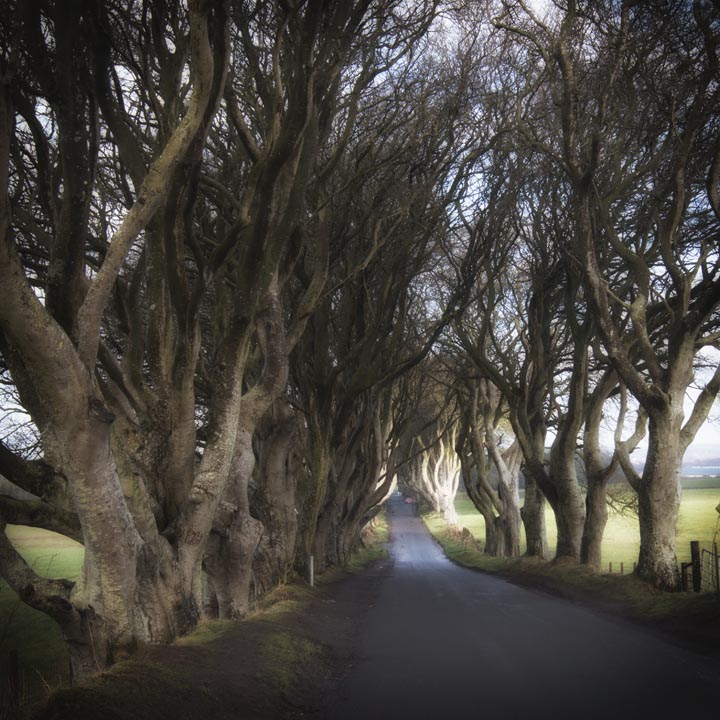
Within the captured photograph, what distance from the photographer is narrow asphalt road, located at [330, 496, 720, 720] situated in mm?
6109

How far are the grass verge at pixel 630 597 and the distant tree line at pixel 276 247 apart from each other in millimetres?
815

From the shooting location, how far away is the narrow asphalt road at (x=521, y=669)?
241 inches

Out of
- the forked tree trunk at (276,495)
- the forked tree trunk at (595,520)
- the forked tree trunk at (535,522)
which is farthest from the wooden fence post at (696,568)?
the forked tree trunk at (535,522)

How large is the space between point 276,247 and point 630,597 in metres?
8.38

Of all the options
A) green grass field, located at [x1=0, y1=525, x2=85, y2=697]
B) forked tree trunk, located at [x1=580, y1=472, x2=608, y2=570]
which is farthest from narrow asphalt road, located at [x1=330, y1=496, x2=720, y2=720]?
forked tree trunk, located at [x1=580, y1=472, x2=608, y2=570]

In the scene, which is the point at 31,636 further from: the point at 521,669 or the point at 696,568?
the point at 696,568

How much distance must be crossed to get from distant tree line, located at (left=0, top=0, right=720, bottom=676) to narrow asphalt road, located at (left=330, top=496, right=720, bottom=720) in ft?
7.62

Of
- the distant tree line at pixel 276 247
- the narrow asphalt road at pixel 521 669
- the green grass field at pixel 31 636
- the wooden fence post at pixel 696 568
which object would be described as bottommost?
the green grass field at pixel 31 636

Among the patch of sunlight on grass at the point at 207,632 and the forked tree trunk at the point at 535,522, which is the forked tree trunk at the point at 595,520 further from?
the patch of sunlight on grass at the point at 207,632

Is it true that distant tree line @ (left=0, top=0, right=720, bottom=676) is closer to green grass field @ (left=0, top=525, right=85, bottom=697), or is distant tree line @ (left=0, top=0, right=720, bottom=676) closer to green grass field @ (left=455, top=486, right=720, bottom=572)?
green grass field @ (left=0, top=525, right=85, bottom=697)

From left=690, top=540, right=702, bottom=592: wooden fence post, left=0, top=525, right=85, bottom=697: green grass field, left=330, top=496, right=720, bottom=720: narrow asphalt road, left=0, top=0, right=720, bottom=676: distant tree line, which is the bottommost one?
left=0, top=525, right=85, bottom=697: green grass field

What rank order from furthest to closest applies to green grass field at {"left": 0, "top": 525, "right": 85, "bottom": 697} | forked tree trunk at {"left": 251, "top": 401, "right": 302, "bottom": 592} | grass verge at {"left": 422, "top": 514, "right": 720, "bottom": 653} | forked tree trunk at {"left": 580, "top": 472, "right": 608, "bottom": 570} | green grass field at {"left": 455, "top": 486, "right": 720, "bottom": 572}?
1. green grass field at {"left": 455, "top": 486, "right": 720, "bottom": 572}
2. forked tree trunk at {"left": 580, "top": 472, "right": 608, "bottom": 570}
3. forked tree trunk at {"left": 251, "top": 401, "right": 302, "bottom": 592}
4. green grass field at {"left": 0, "top": 525, "right": 85, "bottom": 697}
5. grass verge at {"left": 422, "top": 514, "right": 720, "bottom": 653}

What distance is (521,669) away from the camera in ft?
24.9

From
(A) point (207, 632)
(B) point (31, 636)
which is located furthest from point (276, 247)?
(B) point (31, 636)
